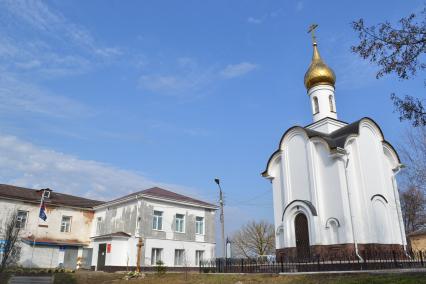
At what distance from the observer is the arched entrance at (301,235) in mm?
20770

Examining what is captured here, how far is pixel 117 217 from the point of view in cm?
3234

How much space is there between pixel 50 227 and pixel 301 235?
2280 cm

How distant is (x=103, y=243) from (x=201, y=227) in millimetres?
8563

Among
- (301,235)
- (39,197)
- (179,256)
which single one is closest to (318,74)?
(301,235)

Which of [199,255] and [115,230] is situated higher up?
[115,230]

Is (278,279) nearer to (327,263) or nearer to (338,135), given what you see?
(327,263)

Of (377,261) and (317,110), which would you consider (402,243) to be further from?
(317,110)

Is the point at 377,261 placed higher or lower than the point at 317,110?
lower

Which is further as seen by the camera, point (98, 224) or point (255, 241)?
point (255, 241)

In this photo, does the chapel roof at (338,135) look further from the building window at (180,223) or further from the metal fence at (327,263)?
the building window at (180,223)

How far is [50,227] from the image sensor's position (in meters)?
32.9

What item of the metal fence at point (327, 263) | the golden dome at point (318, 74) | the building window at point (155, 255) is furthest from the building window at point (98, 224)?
the golden dome at point (318, 74)

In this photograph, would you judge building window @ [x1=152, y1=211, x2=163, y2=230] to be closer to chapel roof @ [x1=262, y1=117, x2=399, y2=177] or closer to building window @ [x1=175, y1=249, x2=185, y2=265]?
building window @ [x1=175, y1=249, x2=185, y2=265]

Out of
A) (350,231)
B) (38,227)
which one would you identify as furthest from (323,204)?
(38,227)
